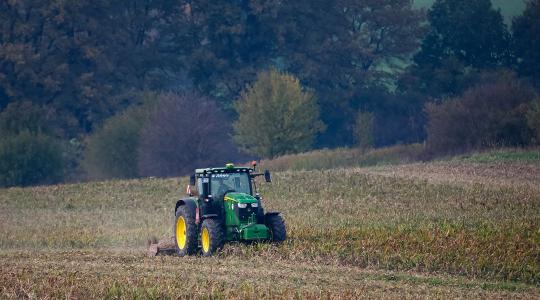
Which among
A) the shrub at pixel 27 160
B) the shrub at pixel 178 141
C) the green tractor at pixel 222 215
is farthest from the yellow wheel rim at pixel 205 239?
the shrub at pixel 178 141

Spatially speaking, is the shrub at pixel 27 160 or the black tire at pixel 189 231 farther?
the shrub at pixel 27 160

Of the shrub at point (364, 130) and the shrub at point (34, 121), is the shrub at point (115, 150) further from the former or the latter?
the shrub at point (364, 130)

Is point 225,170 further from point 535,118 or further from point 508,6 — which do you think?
point 508,6

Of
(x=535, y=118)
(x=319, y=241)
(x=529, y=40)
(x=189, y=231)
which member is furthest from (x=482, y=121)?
(x=189, y=231)

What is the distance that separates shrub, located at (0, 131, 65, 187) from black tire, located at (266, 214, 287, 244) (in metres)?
36.7

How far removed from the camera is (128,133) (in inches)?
2547

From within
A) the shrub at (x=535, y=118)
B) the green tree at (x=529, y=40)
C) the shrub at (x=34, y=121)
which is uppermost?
the green tree at (x=529, y=40)

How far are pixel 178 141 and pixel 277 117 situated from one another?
6.07m

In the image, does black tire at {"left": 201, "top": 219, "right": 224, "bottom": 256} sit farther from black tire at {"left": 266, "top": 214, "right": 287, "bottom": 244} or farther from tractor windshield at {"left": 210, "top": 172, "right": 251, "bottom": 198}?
black tire at {"left": 266, "top": 214, "right": 287, "bottom": 244}

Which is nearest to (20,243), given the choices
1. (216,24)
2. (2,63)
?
(2,63)

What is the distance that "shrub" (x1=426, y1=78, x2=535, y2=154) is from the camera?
5359 centimetres

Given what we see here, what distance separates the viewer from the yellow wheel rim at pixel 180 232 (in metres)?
25.2

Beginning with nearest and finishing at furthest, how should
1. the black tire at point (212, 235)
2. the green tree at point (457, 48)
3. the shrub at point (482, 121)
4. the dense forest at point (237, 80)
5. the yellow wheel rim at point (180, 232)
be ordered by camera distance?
the black tire at point (212, 235) → the yellow wheel rim at point (180, 232) → the shrub at point (482, 121) → the dense forest at point (237, 80) → the green tree at point (457, 48)

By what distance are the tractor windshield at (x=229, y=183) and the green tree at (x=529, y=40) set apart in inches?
2212
